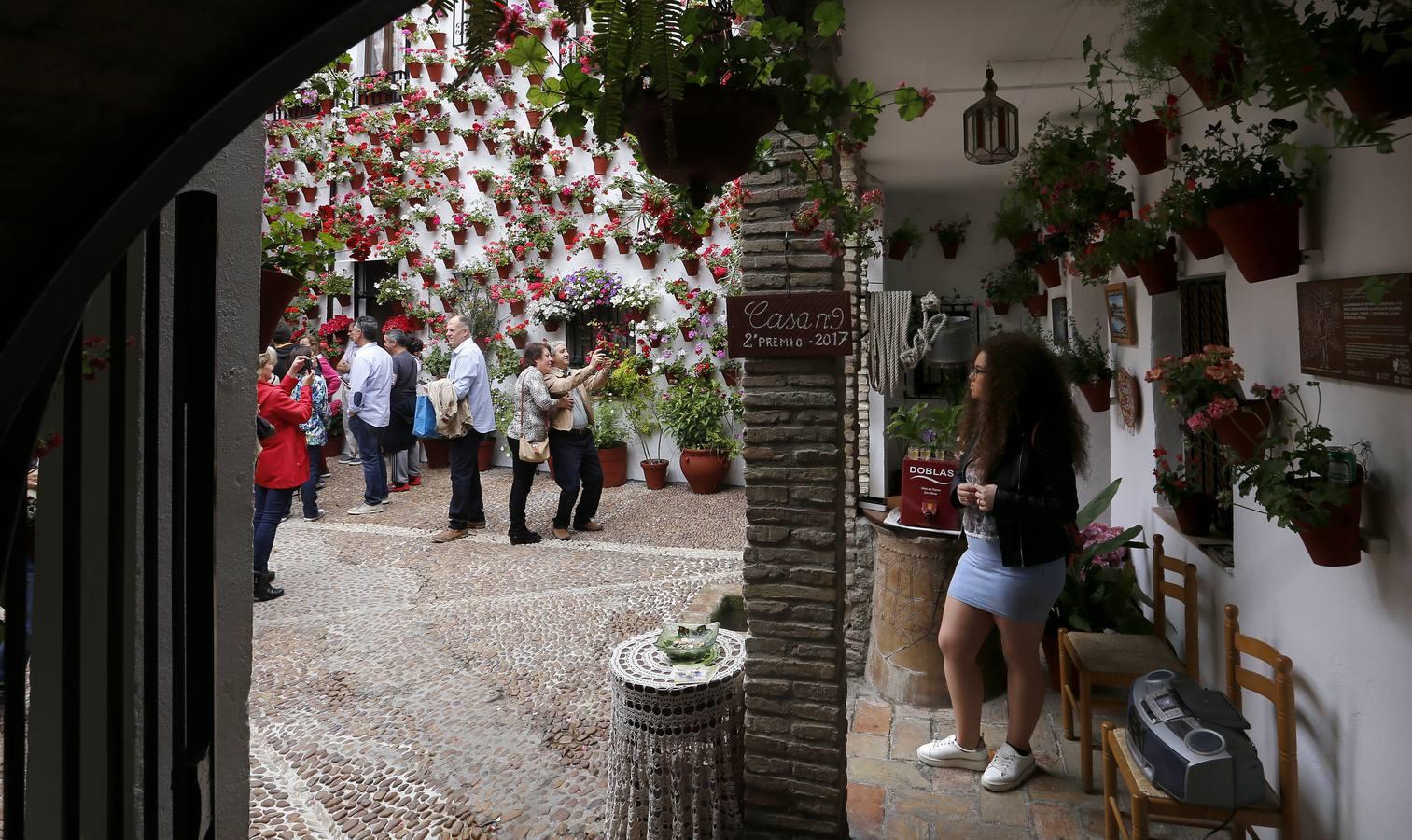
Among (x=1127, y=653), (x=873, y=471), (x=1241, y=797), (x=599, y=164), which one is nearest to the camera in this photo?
(x=1241, y=797)

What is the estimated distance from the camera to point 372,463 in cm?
873

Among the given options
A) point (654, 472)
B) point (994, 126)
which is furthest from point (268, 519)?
point (994, 126)

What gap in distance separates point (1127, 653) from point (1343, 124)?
292 centimetres

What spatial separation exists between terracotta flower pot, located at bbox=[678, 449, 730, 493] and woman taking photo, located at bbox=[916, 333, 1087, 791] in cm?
581

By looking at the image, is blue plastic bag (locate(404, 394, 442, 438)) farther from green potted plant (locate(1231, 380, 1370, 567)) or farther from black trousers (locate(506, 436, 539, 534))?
green potted plant (locate(1231, 380, 1370, 567))

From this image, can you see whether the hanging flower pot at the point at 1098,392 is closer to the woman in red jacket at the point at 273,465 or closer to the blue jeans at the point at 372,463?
the woman in red jacket at the point at 273,465

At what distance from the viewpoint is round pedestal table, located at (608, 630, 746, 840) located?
9.55ft

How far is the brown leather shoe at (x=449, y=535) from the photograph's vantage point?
24.1ft

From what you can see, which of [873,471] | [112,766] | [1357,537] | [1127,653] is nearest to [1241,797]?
[1357,537]

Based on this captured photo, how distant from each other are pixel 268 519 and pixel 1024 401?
5102 millimetres

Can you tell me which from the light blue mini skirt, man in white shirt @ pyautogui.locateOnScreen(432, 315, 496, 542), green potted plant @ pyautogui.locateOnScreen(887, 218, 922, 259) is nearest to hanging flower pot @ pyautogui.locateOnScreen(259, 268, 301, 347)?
the light blue mini skirt

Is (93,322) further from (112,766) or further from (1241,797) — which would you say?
(1241,797)

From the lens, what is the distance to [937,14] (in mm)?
3691

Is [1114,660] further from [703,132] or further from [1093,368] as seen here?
[703,132]
